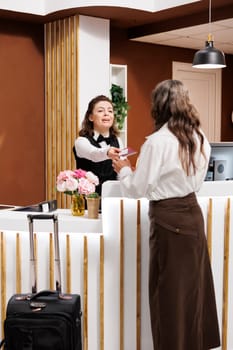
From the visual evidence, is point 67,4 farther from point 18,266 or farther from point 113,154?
point 18,266

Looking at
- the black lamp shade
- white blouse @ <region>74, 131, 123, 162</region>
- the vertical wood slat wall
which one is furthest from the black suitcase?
the vertical wood slat wall

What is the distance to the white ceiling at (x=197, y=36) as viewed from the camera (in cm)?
638

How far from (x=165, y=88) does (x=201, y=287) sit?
1.04 metres

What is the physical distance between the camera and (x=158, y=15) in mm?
6406

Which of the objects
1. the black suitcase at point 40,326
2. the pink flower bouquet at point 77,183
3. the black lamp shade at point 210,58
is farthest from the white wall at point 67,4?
the black suitcase at point 40,326

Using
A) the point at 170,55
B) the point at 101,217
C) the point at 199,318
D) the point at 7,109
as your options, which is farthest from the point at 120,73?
the point at 199,318

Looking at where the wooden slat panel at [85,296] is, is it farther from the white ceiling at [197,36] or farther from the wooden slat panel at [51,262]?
the white ceiling at [197,36]

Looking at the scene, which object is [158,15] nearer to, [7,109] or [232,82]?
[7,109]

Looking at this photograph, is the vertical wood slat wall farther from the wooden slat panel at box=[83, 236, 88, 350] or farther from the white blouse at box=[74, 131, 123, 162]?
the wooden slat panel at box=[83, 236, 88, 350]

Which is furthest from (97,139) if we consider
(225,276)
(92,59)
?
(92,59)

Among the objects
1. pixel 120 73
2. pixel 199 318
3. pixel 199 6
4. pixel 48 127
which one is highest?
pixel 199 6

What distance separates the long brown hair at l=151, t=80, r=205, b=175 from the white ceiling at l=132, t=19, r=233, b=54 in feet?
10.9

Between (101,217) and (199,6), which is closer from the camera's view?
(101,217)

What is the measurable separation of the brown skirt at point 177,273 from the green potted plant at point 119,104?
4.09 m
